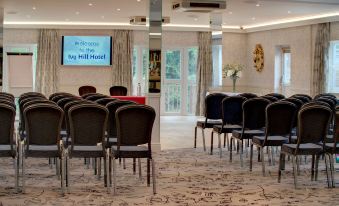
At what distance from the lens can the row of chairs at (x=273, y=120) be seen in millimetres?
7203

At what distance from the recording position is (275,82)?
59.1 ft

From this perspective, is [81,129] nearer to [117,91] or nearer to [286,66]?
[117,91]

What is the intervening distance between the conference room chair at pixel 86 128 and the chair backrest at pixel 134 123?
0.20m

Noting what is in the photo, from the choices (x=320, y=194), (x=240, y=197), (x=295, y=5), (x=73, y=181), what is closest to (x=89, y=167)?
(x=73, y=181)

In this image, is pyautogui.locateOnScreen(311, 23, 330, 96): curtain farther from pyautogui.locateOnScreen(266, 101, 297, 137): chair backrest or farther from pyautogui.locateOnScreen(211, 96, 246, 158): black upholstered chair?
pyautogui.locateOnScreen(266, 101, 297, 137): chair backrest

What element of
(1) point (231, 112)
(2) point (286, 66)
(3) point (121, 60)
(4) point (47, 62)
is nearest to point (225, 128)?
(1) point (231, 112)

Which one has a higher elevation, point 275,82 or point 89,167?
point 275,82

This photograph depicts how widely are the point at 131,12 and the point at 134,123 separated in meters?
8.97

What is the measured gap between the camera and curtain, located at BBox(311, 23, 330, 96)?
15359mm

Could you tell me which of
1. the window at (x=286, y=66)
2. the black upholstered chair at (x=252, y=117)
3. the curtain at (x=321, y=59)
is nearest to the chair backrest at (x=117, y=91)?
the curtain at (x=321, y=59)

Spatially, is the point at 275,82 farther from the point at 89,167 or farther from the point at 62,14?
the point at 89,167

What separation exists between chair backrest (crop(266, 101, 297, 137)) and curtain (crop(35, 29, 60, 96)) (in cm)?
1194

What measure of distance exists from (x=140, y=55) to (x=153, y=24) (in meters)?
8.88

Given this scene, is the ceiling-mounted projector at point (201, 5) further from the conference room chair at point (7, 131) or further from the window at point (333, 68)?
the conference room chair at point (7, 131)
